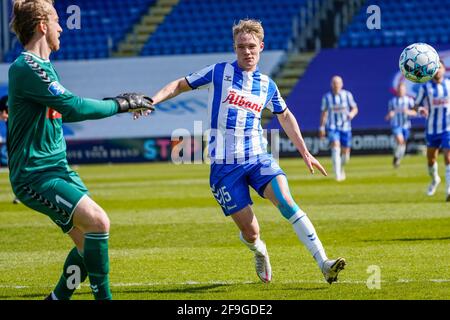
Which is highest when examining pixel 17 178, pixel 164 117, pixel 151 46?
pixel 17 178

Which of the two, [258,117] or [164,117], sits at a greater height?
[258,117]

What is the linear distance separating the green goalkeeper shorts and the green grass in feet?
5.00

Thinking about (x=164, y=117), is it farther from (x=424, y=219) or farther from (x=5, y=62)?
(x=424, y=219)

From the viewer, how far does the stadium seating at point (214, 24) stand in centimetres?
3809

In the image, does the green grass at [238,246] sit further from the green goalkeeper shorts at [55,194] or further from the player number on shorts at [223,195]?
the green goalkeeper shorts at [55,194]

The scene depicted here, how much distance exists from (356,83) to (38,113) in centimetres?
2917

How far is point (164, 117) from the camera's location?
120 ft

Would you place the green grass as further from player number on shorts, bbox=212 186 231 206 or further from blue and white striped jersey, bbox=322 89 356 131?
blue and white striped jersey, bbox=322 89 356 131

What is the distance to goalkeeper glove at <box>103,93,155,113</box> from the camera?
6.77 m

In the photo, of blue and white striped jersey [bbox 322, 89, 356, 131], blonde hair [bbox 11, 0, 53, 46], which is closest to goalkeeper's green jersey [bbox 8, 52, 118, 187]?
blonde hair [bbox 11, 0, 53, 46]

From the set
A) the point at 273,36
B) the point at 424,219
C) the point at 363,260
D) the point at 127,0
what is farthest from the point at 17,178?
the point at 127,0
